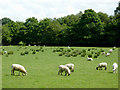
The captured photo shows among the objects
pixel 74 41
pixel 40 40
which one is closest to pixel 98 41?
pixel 74 41

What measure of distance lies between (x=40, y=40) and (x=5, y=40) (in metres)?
13.0

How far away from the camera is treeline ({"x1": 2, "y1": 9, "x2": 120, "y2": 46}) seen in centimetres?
7062

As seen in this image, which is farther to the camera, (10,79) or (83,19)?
(83,19)

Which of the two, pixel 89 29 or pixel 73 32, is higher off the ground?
pixel 89 29

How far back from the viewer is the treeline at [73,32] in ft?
232

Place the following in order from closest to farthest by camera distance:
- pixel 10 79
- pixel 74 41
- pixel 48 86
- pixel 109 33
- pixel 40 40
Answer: pixel 48 86 < pixel 10 79 < pixel 109 33 < pixel 74 41 < pixel 40 40

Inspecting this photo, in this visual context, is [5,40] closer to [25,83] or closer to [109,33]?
[109,33]

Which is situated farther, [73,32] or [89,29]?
[73,32]

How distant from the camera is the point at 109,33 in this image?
2712 inches

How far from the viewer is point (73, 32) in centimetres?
7456

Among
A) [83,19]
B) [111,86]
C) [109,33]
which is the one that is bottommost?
[111,86]

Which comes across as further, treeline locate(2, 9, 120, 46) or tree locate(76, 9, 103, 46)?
tree locate(76, 9, 103, 46)

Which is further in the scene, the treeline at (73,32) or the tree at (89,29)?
the tree at (89,29)

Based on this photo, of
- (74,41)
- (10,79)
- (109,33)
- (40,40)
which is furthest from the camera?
(40,40)
